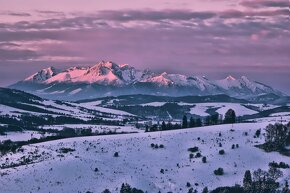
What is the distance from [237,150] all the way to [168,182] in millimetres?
37284

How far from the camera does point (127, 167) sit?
172875mm

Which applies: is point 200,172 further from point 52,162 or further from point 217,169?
point 52,162

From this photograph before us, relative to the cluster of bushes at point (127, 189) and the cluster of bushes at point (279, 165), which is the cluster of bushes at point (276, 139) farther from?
the cluster of bushes at point (127, 189)

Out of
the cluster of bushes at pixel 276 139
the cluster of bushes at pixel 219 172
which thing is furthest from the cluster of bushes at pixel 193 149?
the cluster of bushes at pixel 276 139

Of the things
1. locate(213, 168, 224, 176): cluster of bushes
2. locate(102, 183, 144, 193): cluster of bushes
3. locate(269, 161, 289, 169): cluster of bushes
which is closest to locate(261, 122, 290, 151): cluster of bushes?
locate(269, 161, 289, 169): cluster of bushes

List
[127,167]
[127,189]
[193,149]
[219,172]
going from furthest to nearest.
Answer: [193,149], [127,167], [219,172], [127,189]

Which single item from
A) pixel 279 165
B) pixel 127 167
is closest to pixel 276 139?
pixel 279 165

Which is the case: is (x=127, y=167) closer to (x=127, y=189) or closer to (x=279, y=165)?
(x=127, y=189)

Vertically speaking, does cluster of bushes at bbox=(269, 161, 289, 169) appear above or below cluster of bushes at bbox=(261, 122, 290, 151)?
below

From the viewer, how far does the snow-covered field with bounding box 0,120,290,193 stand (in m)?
150

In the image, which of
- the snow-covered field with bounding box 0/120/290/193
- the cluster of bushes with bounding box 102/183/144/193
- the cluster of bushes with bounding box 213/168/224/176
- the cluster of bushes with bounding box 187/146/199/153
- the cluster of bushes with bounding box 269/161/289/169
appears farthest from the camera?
the cluster of bushes with bounding box 187/146/199/153

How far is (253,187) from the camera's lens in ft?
485

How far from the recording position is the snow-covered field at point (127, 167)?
5906 inches

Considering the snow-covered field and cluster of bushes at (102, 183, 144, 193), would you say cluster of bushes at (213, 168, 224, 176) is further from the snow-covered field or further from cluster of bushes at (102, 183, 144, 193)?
cluster of bushes at (102, 183, 144, 193)
